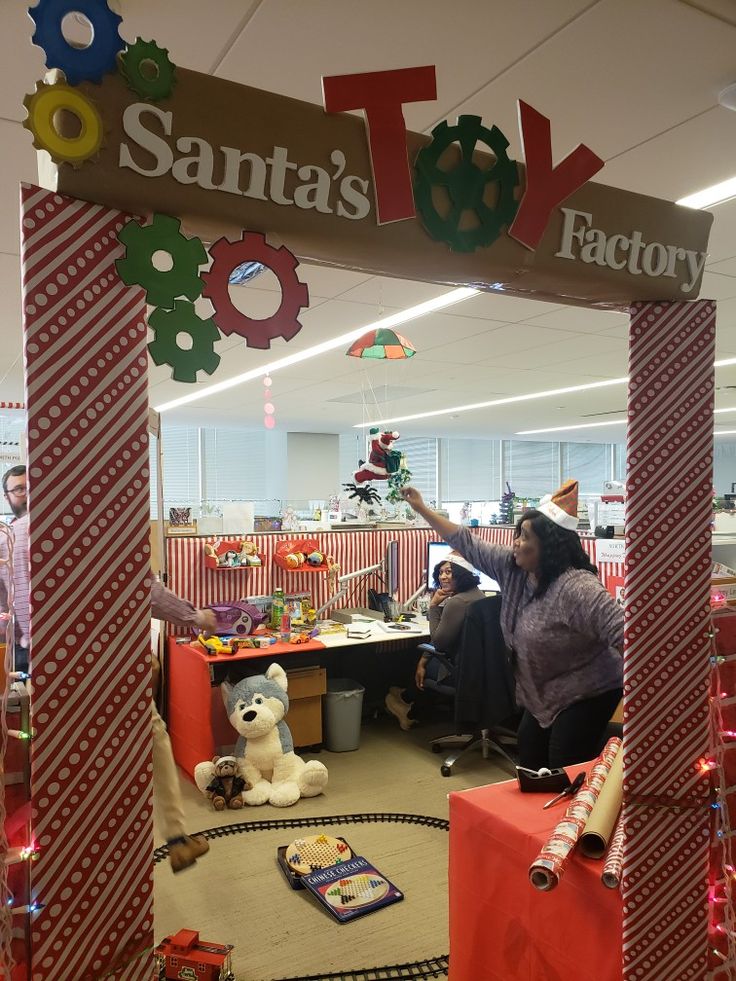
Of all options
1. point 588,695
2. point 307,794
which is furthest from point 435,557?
point 588,695

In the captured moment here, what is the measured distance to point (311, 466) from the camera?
11367mm

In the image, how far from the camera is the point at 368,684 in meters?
4.69

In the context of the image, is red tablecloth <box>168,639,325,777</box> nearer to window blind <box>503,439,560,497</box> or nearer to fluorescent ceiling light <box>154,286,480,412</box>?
fluorescent ceiling light <box>154,286,480,412</box>

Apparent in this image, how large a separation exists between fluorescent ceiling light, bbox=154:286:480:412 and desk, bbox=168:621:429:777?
4.60 ft

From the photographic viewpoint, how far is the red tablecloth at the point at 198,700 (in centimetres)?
365

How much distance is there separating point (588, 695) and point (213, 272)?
1806 millimetres

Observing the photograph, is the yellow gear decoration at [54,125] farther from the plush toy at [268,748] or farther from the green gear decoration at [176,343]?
the plush toy at [268,748]

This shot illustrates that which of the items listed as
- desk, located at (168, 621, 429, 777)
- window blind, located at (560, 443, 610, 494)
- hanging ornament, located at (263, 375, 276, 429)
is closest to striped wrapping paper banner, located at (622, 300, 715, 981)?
hanging ornament, located at (263, 375, 276, 429)

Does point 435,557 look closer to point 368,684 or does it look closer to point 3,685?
point 368,684

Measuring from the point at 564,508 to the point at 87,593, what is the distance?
185 centimetres

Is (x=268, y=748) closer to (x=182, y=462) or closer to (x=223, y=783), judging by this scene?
(x=223, y=783)

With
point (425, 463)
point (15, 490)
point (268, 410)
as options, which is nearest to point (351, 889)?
point (268, 410)

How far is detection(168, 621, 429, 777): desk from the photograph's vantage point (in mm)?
3658

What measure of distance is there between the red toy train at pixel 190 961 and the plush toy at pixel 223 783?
4.05 feet
